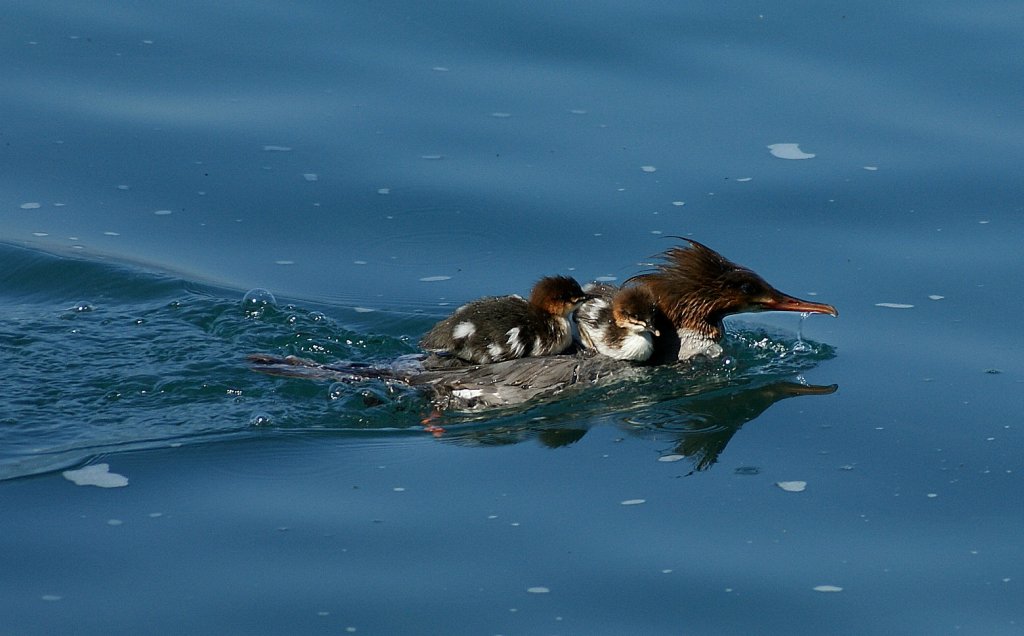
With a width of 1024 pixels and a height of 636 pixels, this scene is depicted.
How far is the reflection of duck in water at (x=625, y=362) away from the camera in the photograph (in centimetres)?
898

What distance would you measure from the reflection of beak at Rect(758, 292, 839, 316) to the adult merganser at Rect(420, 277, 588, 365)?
3.92 feet

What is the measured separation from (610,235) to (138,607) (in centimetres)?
506

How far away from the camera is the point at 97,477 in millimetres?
7754

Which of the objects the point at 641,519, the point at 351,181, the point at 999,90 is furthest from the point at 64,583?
the point at 999,90

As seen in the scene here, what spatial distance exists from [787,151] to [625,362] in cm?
308

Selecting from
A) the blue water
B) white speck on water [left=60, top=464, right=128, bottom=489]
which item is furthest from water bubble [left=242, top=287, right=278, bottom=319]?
white speck on water [left=60, top=464, right=128, bottom=489]

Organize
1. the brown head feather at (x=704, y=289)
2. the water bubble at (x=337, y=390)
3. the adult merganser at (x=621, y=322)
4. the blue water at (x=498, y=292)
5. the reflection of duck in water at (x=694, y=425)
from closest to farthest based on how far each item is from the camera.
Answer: the blue water at (x=498, y=292) → the reflection of duck in water at (x=694, y=425) → the water bubble at (x=337, y=390) → the adult merganser at (x=621, y=322) → the brown head feather at (x=704, y=289)

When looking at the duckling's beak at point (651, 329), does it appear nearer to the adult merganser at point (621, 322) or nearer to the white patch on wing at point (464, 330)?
the adult merganser at point (621, 322)

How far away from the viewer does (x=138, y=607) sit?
21.5 feet

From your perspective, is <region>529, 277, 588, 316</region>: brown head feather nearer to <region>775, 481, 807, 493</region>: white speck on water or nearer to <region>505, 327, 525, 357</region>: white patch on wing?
<region>505, 327, 525, 357</region>: white patch on wing

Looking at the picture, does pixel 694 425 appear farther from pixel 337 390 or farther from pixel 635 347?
pixel 337 390

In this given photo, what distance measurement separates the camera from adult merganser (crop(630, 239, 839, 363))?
954 centimetres

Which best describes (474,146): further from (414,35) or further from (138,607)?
(138,607)

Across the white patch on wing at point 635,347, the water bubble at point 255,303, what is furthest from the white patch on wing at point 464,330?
the water bubble at point 255,303
